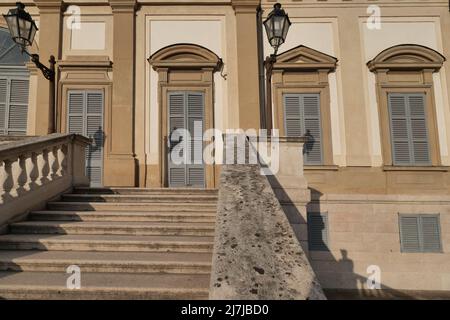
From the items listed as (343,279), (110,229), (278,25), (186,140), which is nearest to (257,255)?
(110,229)

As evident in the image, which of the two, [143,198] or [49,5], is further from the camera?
[49,5]

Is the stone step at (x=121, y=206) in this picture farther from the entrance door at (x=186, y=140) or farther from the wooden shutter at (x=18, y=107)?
the wooden shutter at (x=18, y=107)

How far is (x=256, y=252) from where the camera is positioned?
233cm

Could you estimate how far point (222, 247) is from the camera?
2410 mm

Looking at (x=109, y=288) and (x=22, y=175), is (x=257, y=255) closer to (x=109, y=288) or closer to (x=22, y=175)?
(x=109, y=288)

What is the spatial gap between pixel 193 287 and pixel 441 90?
910 centimetres

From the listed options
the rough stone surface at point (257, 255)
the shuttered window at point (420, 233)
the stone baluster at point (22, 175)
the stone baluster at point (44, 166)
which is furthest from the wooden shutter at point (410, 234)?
the stone baluster at point (22, 175)

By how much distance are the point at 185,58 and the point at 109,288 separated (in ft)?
24.2

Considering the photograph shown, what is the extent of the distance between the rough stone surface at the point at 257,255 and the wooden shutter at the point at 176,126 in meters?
6.13

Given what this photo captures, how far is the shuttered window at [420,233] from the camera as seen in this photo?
8766 millimetres

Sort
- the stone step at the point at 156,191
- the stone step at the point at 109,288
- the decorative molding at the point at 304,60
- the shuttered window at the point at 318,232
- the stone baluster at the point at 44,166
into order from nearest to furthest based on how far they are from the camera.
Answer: the stone step at the point at 109,288, the stone baluster at the point at 44,166, the stone step at the point at 156,191, the shuttered window at the point at 318,232, the decorative molding at the point at 304,60

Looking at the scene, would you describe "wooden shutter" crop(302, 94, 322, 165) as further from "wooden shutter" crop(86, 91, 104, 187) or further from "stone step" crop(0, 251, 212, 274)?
"stone step" crop(0, 251, 212, 274)

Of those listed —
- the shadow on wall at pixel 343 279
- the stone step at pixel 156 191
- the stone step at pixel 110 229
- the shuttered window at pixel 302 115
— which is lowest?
the shadow on wall at pixel 343 279

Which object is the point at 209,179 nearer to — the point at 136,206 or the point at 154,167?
the point at 154,167
